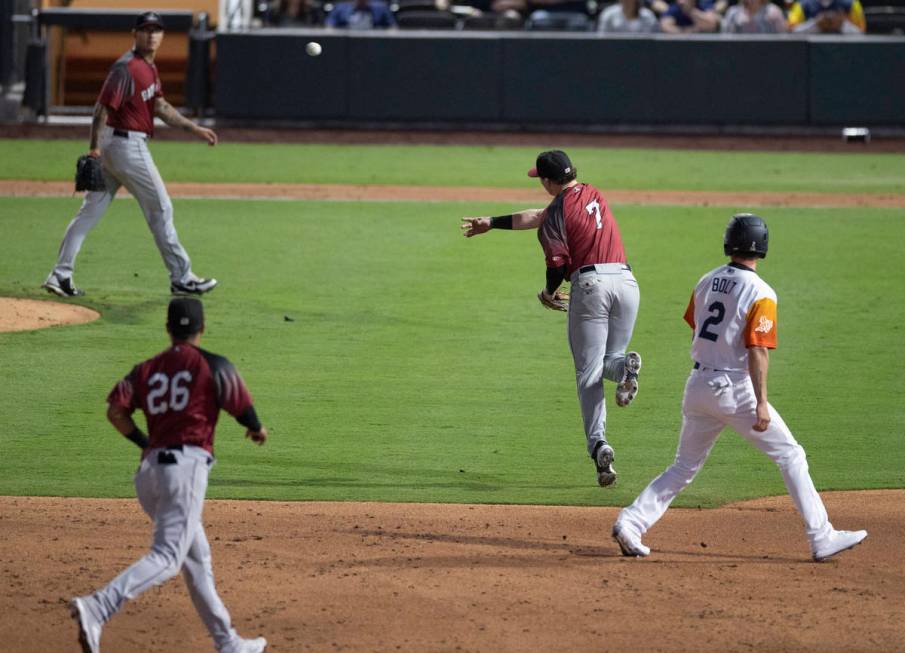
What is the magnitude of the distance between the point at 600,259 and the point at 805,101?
1902 centimetres

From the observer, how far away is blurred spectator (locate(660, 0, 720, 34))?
26344 millimetres

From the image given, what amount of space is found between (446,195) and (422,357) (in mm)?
9553

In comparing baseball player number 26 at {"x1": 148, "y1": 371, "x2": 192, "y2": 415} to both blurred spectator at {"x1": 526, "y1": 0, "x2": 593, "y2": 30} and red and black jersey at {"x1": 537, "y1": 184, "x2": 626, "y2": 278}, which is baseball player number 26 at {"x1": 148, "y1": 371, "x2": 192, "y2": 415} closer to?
red and black jersey at {"x1": 537, "y1": 184, "x2": 626, "y2": 278}

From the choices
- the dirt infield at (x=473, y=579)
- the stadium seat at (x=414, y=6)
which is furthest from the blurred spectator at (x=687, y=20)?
the dirt infield at (x=473, y=579)

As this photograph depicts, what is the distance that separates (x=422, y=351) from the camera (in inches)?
455

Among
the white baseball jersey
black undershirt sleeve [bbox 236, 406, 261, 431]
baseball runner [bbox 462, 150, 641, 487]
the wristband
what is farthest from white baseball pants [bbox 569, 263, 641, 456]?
black undershirt sleeve [bbox 236, 406, 261, 431]

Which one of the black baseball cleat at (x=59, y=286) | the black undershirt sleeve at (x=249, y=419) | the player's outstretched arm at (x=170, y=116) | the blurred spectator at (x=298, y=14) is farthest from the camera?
the blurred spectator at (x=298, y=14)

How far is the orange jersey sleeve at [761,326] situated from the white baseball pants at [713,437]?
0.18 m

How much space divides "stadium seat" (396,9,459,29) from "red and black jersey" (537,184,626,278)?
63.1 ft

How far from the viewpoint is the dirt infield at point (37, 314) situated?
477 inches

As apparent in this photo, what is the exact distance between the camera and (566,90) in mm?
26297

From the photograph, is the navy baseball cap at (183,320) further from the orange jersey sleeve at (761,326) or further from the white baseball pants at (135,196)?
the white baseball pants at (135,196)

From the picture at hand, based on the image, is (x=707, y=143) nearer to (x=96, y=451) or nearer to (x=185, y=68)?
(x=185, y=68)

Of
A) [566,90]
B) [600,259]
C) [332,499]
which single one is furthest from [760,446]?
[566,90]
